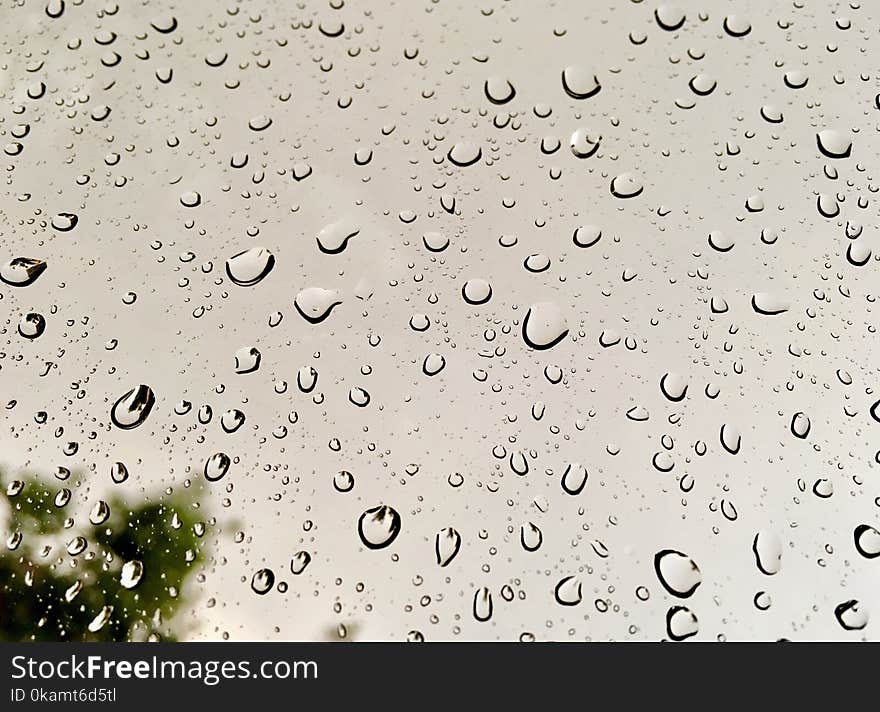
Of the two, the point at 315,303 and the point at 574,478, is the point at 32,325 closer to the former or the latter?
the point at 315,303

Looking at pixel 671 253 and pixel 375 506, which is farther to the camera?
pixel 671 253

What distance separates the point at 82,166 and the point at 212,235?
7.1 inches

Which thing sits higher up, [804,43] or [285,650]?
[804,43]

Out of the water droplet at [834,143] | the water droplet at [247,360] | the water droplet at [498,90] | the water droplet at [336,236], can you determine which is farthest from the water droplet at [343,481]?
the water droplet at [834,143]

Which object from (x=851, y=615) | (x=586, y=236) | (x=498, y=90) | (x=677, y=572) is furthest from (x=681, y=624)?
(x=498, y=90)

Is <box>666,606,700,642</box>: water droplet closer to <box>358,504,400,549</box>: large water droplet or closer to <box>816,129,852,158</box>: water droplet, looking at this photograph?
<box>358,504,400,549</box>: large water droplet

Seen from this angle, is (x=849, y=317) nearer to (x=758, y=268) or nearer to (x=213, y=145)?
(x=758, y=268)

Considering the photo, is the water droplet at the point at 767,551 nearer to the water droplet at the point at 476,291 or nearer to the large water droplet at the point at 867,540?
the large water droplet at the point at 867,540

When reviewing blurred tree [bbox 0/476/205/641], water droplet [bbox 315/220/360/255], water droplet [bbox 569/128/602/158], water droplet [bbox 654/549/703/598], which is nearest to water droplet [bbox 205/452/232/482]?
blurred tree [bbox 0/476/205/641]

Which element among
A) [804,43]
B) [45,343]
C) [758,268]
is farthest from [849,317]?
[45,343]

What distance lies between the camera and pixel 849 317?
0.72 meters

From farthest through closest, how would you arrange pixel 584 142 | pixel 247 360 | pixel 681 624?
1. pixel 584 142
2. pixel 247 360
3. pixel 681 624

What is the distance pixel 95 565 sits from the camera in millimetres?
630

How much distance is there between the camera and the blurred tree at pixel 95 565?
616mm
